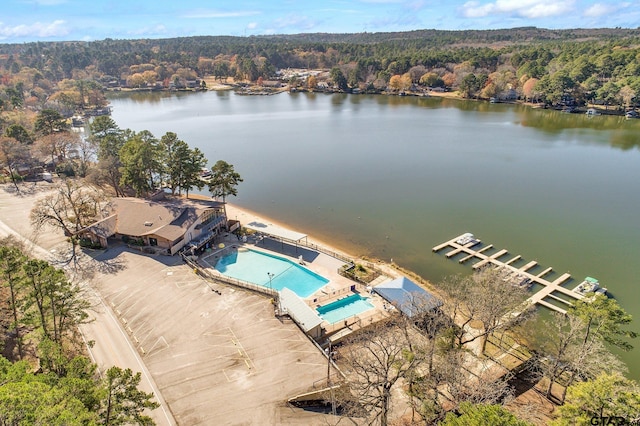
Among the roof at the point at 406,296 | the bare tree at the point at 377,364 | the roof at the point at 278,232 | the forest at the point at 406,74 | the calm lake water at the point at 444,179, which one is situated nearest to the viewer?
the bare tree at the point at 377,364

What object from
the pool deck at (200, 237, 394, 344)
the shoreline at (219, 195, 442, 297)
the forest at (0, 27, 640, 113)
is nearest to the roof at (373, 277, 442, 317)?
the pool deck at (200, 237, 394, 344)

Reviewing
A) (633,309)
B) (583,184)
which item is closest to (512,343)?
Answer: (633,309)

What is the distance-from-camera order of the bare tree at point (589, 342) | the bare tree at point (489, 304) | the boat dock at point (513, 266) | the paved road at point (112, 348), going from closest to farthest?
the paved road at point (112, 348)
the bare tree at point (589, 342)
the bare tree at point (489, 304)
the boat dock at point (513, 266)

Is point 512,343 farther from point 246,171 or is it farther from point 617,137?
point 617,137

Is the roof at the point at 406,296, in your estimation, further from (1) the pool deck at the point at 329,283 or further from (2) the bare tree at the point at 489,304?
(2) the bare tree at the point at 489,304

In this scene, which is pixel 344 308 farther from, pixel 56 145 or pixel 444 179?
pixel 56 145

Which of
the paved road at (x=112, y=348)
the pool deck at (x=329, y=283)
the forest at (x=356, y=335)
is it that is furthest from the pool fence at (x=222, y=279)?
the forest at (x=356, y=335)

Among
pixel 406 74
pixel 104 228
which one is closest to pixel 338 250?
pixel 104 228
